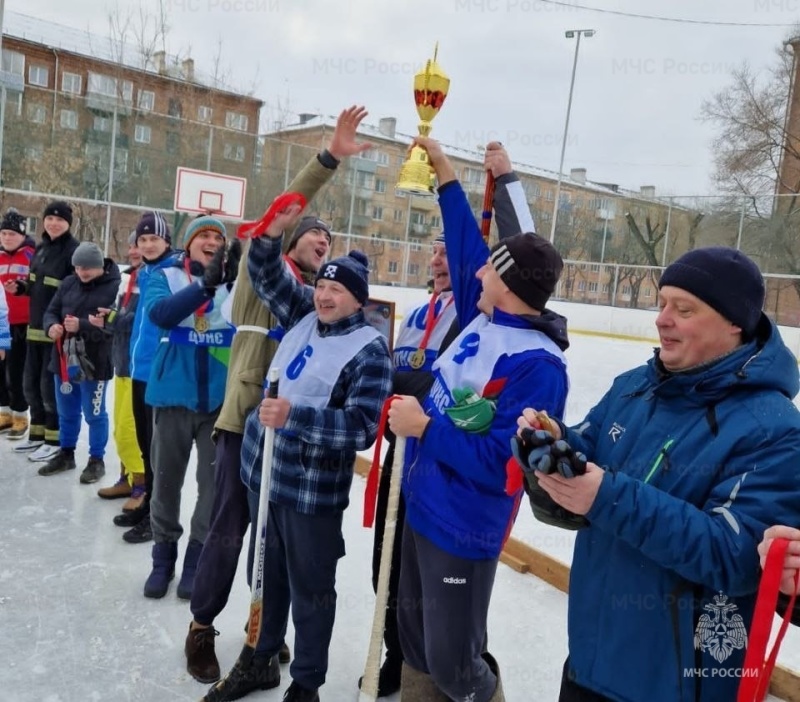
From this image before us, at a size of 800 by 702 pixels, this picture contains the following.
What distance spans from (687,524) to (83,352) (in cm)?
442

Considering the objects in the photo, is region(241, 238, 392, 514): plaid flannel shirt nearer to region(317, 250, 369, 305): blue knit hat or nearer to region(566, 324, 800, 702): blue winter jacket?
region(317, 250, 369, 305): blue knit hat

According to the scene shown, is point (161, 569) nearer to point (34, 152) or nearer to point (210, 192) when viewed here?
point (210, 192)

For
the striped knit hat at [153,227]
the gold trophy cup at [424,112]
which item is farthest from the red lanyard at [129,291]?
the gold trophy cup at [424,112]

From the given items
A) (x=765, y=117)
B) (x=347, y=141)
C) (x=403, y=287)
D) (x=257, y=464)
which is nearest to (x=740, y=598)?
(x=257, y=464)

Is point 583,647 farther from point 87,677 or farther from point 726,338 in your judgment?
point 87,677

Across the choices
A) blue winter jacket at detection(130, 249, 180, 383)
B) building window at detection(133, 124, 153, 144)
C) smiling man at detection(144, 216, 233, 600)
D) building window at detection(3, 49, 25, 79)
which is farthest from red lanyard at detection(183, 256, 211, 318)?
building window at detection(3, 49, 25, 79)

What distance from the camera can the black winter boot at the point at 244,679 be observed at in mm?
2469

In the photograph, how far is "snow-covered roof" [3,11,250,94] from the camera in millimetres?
25094

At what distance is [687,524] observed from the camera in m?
1.25

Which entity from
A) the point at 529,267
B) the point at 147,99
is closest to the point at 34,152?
the point at 147,99

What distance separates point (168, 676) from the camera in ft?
8.77

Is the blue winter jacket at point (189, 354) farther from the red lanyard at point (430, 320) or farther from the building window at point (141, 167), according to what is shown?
the building window at point (141, 167)

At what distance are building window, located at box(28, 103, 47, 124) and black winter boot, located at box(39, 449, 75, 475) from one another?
11.3 m

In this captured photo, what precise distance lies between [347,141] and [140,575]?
2.42 metres
